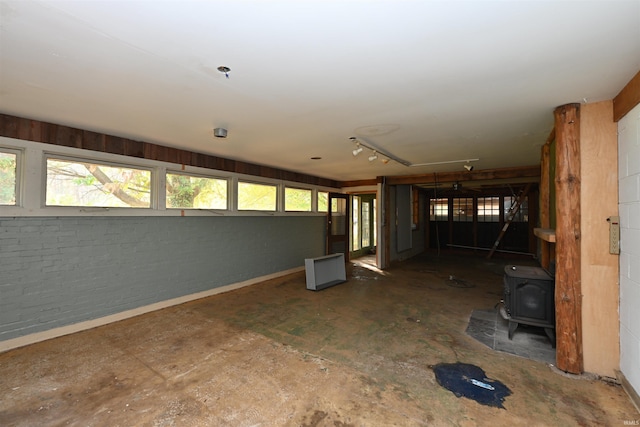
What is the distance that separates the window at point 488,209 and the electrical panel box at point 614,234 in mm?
8124

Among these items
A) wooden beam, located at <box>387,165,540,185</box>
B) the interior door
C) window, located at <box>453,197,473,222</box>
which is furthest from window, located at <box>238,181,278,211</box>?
window, located at <box>453,197,473,222</box>

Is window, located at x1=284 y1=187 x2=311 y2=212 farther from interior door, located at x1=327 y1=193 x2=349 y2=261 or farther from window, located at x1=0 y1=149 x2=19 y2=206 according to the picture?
window, located at x1=0 y1=149 x2=19 y2=206

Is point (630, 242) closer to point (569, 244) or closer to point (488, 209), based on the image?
point (569, 244)

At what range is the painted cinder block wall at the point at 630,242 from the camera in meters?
1.96

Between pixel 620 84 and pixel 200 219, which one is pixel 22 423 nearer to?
pixel 200 219

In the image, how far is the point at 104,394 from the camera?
82.6 inches

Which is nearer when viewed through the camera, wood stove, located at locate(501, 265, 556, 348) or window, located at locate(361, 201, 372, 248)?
wood stove, located at locate(501, 265, 556, 348)

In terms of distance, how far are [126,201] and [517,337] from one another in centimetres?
524

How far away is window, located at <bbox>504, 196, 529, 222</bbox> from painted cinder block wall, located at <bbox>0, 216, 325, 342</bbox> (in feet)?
28.2

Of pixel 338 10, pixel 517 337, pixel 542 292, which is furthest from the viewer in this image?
pixel 517 337

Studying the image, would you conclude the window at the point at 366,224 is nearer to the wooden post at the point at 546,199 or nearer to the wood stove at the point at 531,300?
the wooden post at the point at 546,199

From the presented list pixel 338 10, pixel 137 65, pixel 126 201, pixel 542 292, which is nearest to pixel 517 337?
pixel 542 292

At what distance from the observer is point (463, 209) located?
10.1 m

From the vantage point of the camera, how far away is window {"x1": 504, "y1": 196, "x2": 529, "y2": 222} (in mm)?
8852
